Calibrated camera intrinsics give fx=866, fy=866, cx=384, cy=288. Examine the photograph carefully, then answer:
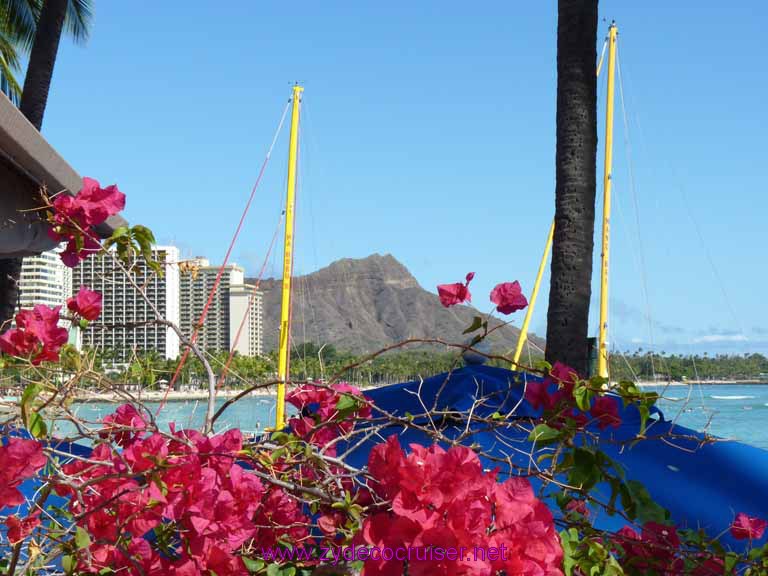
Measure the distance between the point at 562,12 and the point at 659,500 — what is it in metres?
2.70

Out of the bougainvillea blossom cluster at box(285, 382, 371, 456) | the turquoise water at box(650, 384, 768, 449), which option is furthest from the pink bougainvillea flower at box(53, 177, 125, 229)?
the turquoise water at box(650, 384, 768, 449)

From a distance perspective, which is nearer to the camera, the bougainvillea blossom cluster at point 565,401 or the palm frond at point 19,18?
the bougainvillea blossom cluster at point 565,401

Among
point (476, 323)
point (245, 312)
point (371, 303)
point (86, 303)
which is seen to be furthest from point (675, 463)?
point (371, 303)

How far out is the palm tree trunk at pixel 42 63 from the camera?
7953mm

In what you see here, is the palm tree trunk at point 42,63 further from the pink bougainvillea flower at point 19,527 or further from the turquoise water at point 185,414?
the pink bougainvillea flower at point 19,527

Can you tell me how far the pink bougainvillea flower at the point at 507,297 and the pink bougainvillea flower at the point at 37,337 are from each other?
3.33ft

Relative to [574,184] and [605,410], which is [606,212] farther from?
[605,410]

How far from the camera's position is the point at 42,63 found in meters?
8.05

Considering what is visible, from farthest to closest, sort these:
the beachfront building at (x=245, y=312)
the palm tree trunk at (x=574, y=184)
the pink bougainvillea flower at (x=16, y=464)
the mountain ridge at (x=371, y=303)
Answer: the mountain ridge at (x=371, y=303), the beachfront building at (x=245, y=312), the palm tree trunk at (x=574, y=184), the pink bougainvillea flower at (x=16, y=464)

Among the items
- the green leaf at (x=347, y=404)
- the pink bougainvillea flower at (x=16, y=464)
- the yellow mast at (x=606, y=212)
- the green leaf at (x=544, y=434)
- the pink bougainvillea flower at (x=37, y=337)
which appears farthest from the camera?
the yellow mast at (x=606, y=212)

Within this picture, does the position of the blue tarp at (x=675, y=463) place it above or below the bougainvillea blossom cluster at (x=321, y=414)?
below

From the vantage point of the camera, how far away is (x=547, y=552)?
129 cm

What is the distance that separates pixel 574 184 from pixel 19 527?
10.8ft

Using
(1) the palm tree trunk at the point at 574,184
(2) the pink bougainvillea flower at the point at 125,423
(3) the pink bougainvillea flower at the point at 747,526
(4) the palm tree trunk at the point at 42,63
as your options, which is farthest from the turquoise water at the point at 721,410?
(4) the palm tree trunk at the point at 42,63
